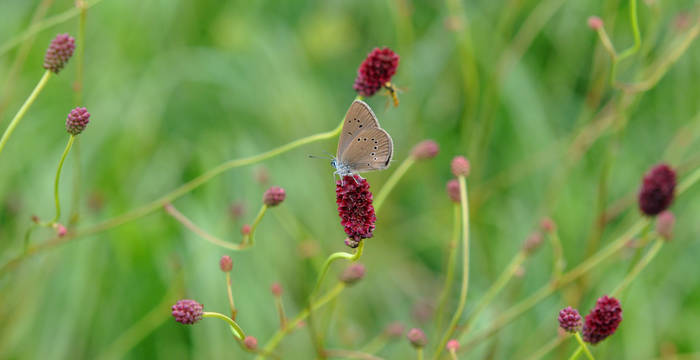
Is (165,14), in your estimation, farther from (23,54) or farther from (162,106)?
(23,54)

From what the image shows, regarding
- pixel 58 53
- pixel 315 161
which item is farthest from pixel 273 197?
pixel 315 161

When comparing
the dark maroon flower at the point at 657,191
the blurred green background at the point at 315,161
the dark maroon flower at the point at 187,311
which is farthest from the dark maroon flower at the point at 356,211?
the blurred green background at the point at 315,161

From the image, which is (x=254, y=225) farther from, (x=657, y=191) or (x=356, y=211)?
(x=657, y=191)

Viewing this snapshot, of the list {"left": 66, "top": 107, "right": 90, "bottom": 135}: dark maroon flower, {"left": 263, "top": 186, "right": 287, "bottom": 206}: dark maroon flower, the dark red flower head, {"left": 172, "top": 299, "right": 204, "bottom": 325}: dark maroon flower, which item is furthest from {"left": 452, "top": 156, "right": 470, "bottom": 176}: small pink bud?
{"left": 66, "top": 107, "right": 90, "bottom": 135}: dark maroon flower

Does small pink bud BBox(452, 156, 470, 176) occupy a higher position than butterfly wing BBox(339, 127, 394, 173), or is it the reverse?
butterfly wing BBox(339, 127, 394, 173)

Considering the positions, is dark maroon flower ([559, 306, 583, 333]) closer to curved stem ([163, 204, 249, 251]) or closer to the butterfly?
the butterfly

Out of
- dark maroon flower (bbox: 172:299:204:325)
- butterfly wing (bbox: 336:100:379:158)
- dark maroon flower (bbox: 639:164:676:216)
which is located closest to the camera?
dark maroon flower (bbox: 172:299:204:325)

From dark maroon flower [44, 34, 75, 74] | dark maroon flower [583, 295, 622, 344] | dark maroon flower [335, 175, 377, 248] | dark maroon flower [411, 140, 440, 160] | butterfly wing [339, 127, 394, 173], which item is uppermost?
dark maroon flower [44, 34, 75, 74]

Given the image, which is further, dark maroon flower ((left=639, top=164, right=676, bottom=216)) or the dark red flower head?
dark maroon flower ((left=639, top=164, right=676, bottom=216))
